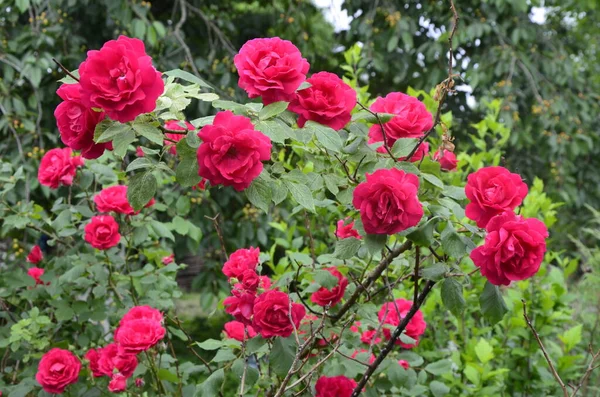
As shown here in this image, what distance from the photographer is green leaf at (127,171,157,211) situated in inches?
42.8

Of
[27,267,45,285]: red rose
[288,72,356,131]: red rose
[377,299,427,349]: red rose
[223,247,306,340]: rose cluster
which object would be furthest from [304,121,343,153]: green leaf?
[27,267,45,285]: red rose

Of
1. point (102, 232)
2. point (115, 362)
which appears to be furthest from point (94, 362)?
point (102, 232)

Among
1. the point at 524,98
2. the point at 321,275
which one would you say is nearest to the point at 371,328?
the point at 321,275

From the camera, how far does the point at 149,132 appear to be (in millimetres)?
1056

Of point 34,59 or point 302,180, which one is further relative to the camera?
point 34,59

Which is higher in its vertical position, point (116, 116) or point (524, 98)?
point (116, 116)

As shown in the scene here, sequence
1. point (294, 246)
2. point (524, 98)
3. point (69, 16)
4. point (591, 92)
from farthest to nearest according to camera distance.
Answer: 1. point (591, 92)
2. point (524, 98)
3. point (69, 16)
4. point (294, 246)

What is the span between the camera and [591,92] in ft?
17.9

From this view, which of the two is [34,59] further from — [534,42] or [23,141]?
[534,42]

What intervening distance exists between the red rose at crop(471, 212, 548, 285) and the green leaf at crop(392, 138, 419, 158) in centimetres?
22

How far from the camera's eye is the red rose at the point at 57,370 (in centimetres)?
174

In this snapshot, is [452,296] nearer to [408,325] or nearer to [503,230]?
[503,230]

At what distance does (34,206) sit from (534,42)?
4477 mm

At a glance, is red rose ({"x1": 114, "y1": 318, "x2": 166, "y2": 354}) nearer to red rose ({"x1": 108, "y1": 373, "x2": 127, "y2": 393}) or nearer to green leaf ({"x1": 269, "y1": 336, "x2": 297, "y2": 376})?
red rose ({"x1": 108, "y1": 373, "x2": 127, "y2": 393})
